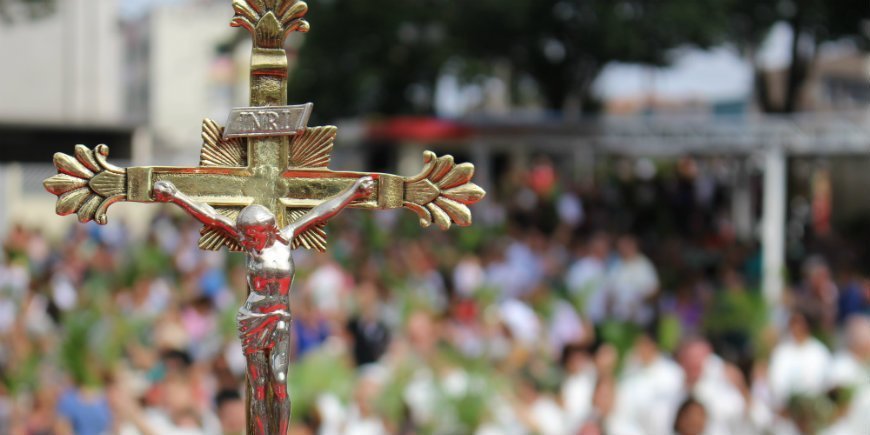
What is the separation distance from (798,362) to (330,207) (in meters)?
6.16

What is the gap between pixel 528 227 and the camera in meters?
16.5

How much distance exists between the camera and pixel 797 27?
24125 millimetres

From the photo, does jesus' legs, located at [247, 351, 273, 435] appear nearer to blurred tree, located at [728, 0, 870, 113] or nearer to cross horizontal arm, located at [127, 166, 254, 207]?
cross horizontal arm, located at [127, 166, 254, 207]

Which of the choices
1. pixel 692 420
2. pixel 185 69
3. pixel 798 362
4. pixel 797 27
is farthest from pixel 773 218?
pixel 185 69

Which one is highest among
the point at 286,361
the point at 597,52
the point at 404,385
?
the point at 597,52

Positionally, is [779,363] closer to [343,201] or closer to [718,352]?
[718,352]

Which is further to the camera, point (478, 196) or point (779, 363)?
point (779, 363)

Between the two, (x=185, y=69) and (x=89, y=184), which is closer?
(x=89, y=184)

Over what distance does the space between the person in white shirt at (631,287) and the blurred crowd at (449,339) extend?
0.02m

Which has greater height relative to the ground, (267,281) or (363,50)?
(363,50)

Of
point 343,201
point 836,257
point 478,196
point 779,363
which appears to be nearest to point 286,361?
point 343,201

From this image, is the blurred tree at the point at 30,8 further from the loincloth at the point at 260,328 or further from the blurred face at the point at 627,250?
the loincloth at the point at 260,328

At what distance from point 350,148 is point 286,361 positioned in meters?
22.6

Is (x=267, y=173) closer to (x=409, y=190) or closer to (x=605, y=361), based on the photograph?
(x=409, y=190)
